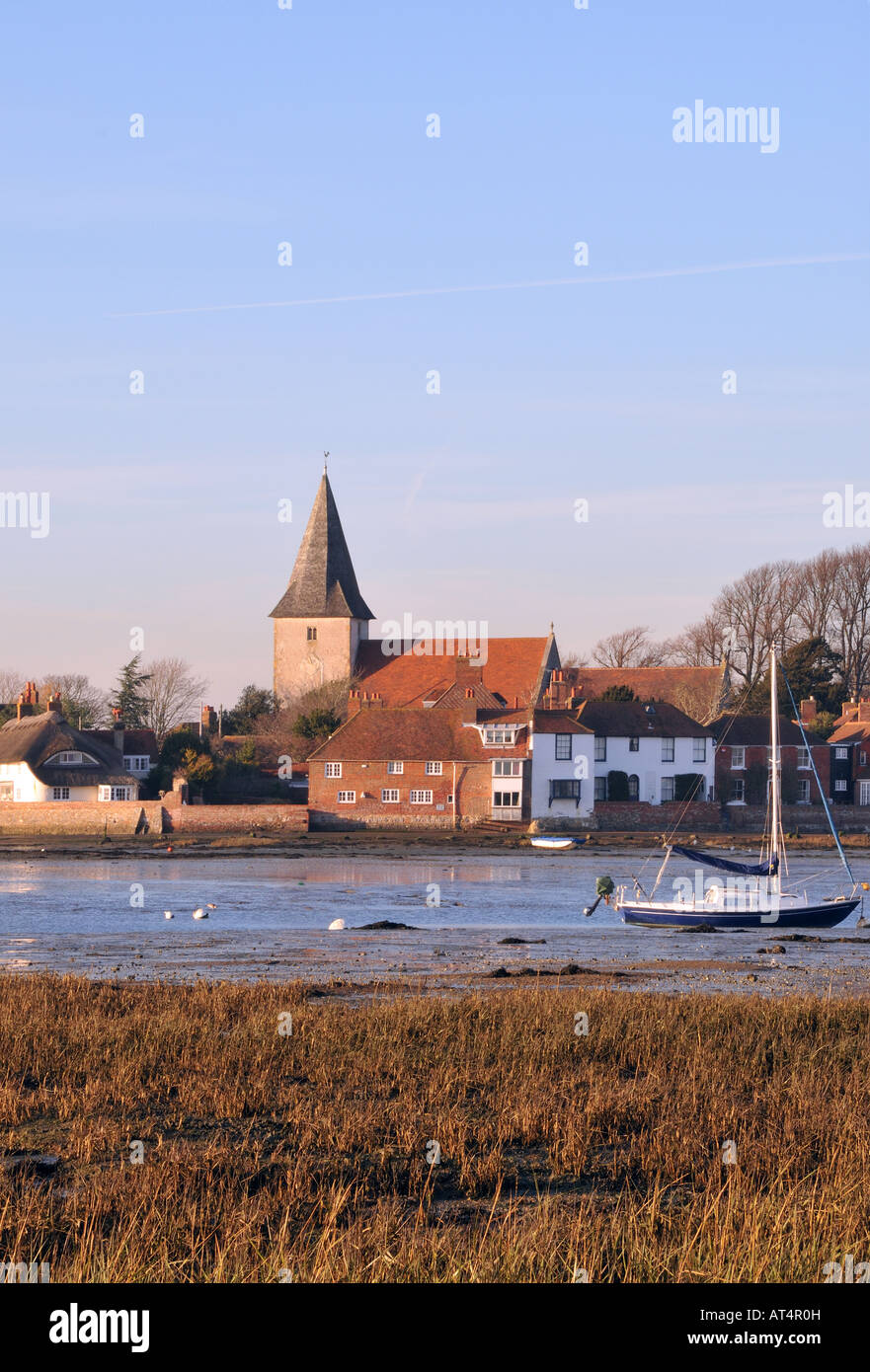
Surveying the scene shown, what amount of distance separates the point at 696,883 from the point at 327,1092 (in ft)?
129

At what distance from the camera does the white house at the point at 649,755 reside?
82.9 metres

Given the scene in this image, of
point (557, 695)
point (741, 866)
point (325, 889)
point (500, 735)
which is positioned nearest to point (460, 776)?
point (500, 735)

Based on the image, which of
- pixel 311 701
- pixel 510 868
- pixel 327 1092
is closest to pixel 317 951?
pixel 327 1092

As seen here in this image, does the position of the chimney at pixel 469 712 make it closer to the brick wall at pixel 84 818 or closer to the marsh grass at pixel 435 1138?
the brick wall at pixel 84 818

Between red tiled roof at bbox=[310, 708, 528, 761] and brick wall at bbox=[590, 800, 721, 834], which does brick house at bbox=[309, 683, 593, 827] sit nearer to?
red tiled roof at bbox=[310, 708, 528, 761]

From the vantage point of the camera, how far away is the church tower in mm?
117500

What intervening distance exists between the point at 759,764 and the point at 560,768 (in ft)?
43.3

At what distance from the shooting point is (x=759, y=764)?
85938 mm

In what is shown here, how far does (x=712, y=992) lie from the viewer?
2247 centimetres

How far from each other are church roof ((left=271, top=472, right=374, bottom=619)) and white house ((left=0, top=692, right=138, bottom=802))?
38072mm

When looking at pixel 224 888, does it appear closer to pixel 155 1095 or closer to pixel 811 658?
pixel 155 1095

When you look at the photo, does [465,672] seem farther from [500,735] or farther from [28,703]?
[28,703]

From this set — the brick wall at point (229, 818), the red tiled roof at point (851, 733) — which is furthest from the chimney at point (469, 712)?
the red tiled roof at point (851, 733)
